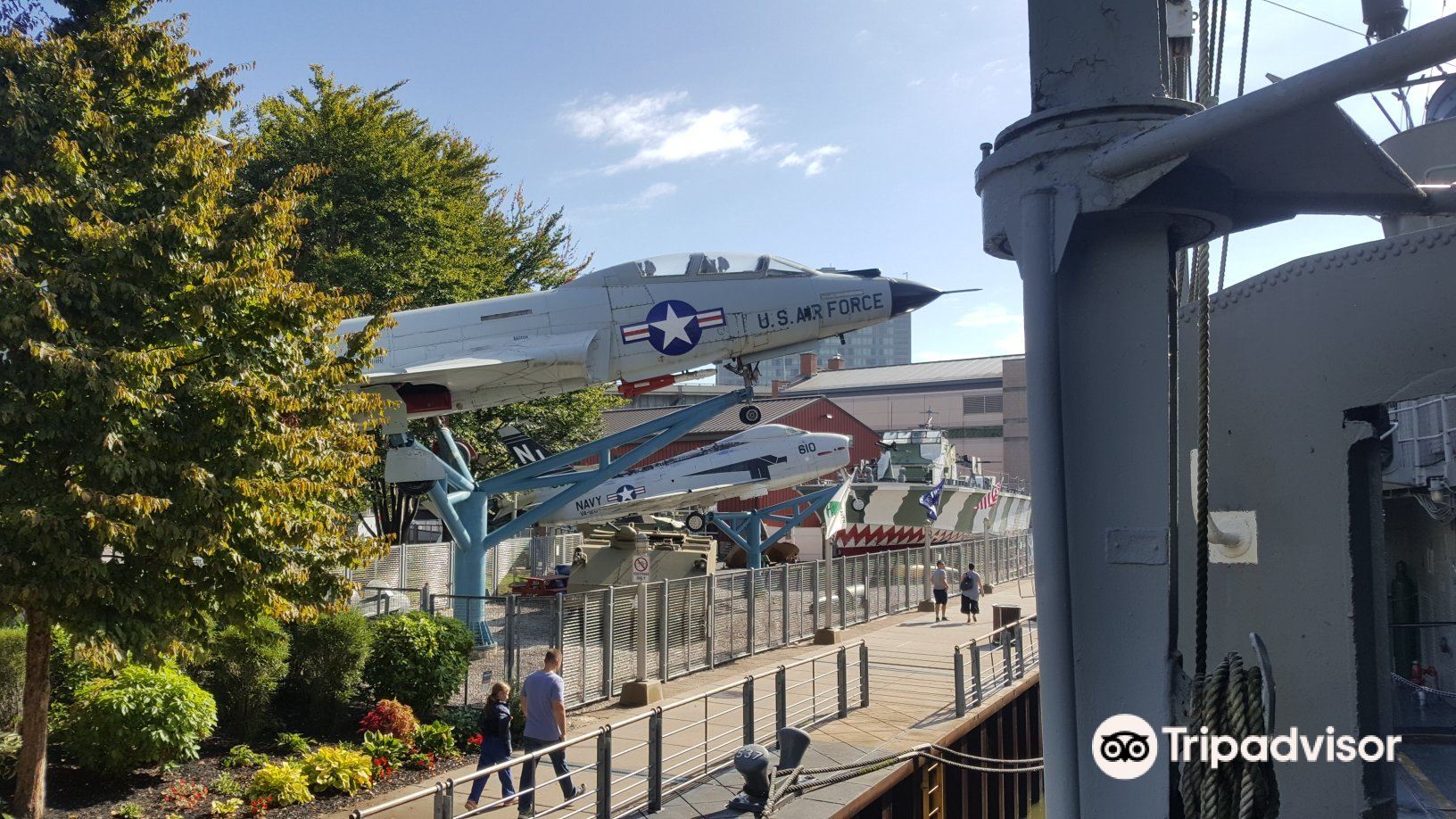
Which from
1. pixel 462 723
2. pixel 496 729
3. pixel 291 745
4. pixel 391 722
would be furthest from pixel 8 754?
pixel 496 729

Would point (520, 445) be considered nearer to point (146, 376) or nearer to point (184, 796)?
point (184, 796)

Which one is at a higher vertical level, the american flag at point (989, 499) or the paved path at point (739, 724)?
the american flag at point (989, 499)

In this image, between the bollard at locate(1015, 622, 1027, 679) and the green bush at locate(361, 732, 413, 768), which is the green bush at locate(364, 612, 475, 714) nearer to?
the green bush at locate(361, 732, 413, 768)

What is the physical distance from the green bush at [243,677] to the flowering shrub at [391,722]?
116 centimetres

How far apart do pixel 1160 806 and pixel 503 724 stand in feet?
21.4

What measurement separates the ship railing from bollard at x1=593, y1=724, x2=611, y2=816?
5751 mm

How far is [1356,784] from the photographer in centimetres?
450

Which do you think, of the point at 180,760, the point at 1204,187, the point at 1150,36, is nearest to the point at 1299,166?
the point at 1204,187

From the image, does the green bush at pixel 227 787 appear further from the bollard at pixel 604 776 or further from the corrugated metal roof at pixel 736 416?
the corrugated metal roof at pixel 736 416

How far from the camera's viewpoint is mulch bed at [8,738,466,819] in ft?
27.9

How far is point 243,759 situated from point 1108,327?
9570mm

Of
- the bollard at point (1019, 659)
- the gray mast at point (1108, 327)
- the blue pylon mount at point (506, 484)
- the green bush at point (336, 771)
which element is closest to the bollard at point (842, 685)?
the bollard at point (1019, 659)

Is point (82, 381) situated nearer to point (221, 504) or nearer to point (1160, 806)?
point (221, 504)

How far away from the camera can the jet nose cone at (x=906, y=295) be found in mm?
16688
